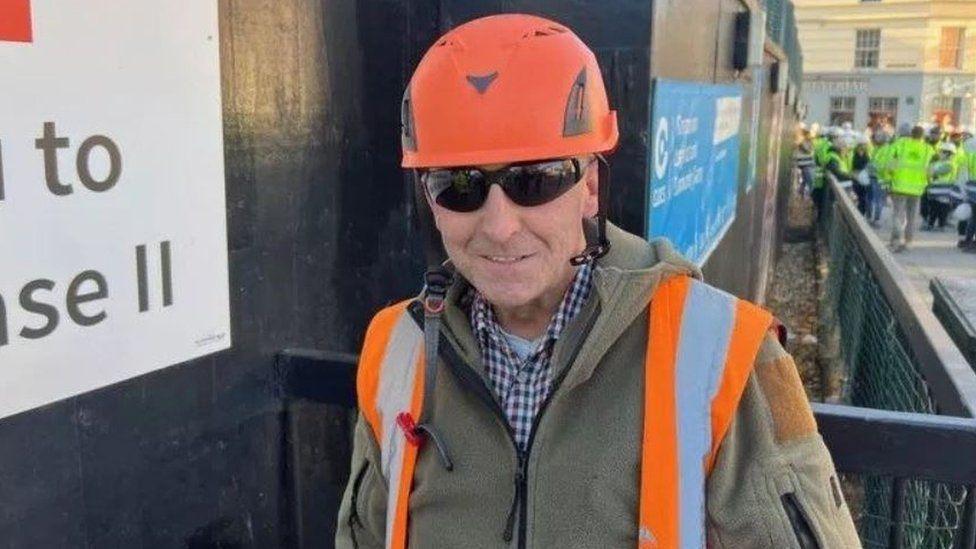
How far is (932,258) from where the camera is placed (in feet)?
49.2

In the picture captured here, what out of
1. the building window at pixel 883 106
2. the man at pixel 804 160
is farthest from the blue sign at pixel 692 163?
the building window at pixel 883 106

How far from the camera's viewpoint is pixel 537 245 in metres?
1.70

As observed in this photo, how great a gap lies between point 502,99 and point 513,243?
25 cm

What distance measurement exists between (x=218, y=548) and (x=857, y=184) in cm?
2000

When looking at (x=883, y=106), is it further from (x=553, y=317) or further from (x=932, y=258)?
(x=553, y=317)

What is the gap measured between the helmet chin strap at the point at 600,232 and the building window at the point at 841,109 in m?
50.9

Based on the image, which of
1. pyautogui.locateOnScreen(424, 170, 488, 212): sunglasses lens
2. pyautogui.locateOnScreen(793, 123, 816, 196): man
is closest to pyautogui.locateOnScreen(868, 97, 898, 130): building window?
pyautogui.locateOnScreen(793, 123, 816, 196): man

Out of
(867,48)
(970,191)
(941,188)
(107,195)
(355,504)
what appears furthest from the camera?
(867,48)

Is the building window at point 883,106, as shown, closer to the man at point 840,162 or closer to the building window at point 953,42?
the building window at point 953,42

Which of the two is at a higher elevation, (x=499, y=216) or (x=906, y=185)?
(x=499, y=216)

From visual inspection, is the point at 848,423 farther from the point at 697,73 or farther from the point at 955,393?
the point at 697,73

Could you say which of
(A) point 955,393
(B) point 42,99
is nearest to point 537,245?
(B) point 42,99

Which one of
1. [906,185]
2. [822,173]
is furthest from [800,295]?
[822,173]

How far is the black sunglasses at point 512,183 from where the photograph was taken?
5.49 ft
